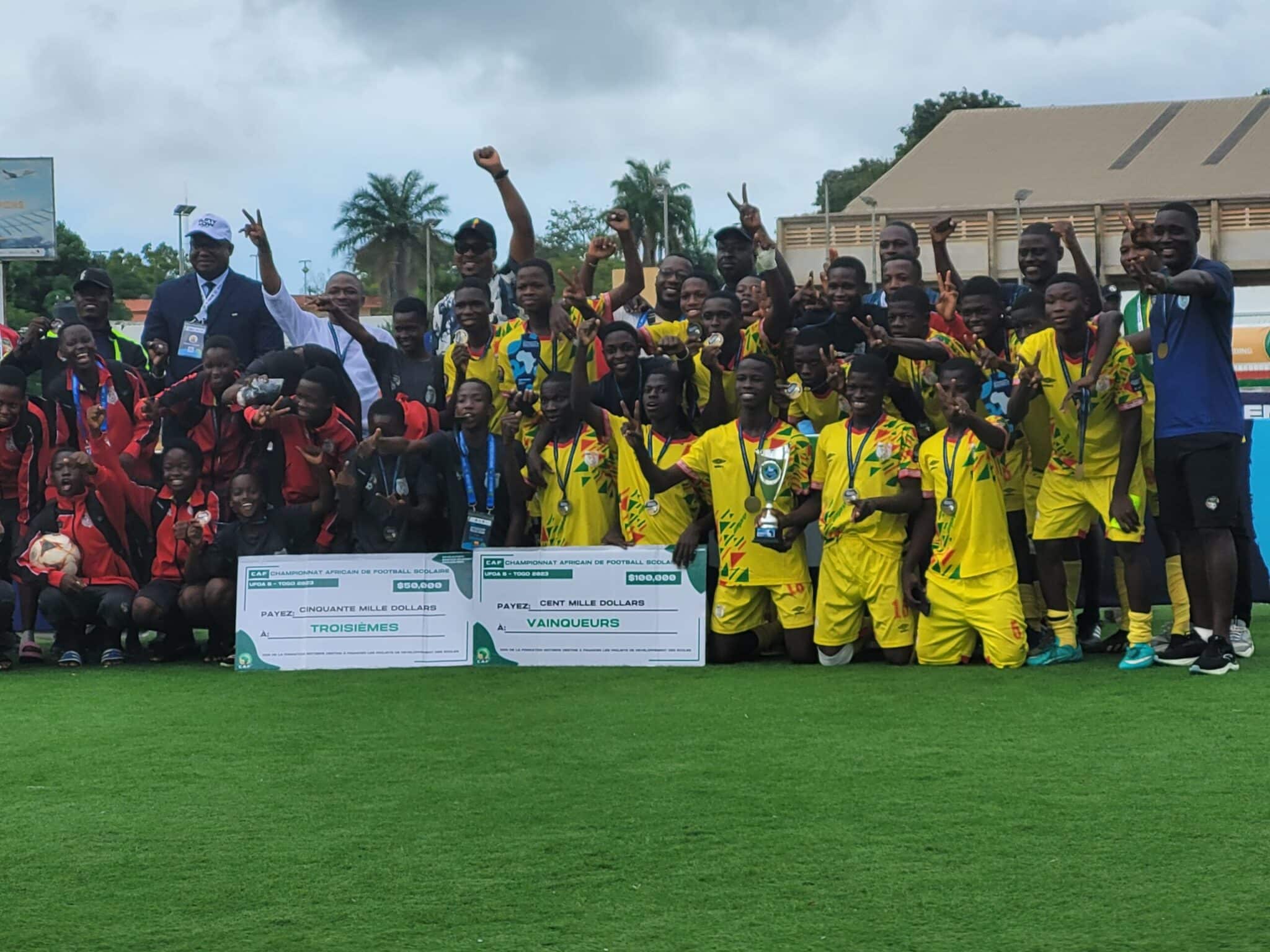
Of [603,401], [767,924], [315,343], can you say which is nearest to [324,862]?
[767,924]

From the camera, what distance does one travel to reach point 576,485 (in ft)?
32.7

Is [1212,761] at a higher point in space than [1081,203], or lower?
lower

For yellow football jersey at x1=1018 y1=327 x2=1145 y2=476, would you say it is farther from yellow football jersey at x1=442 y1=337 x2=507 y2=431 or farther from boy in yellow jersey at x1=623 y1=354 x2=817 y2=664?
yellow football jersey at x1=442 y1=337 x2=507 y2=431

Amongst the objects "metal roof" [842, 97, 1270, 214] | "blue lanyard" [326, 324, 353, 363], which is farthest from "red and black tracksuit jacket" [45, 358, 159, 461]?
"metal roof" [842, 97, 1270, 214]

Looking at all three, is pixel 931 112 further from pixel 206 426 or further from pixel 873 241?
pixel 206 426

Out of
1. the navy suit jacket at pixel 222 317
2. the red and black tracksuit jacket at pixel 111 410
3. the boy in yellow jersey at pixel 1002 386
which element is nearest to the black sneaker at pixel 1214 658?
the boy in yellow jersey at pixel 1002 386

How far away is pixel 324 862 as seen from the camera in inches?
199

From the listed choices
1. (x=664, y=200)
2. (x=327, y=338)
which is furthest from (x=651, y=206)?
(x=327, y=338)

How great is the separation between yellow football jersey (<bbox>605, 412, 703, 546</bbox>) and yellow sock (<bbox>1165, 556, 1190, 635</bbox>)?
105 inches

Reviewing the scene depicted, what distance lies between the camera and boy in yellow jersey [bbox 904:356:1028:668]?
8.98 metres

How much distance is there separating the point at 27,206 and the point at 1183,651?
130 ft

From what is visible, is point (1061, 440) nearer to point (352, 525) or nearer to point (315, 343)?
point (352, 525)

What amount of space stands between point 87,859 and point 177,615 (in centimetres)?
540

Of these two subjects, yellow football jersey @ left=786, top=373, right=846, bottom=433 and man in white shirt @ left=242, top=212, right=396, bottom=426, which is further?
man in white shirt @ left=242, top=212, right=396, bottom=426
